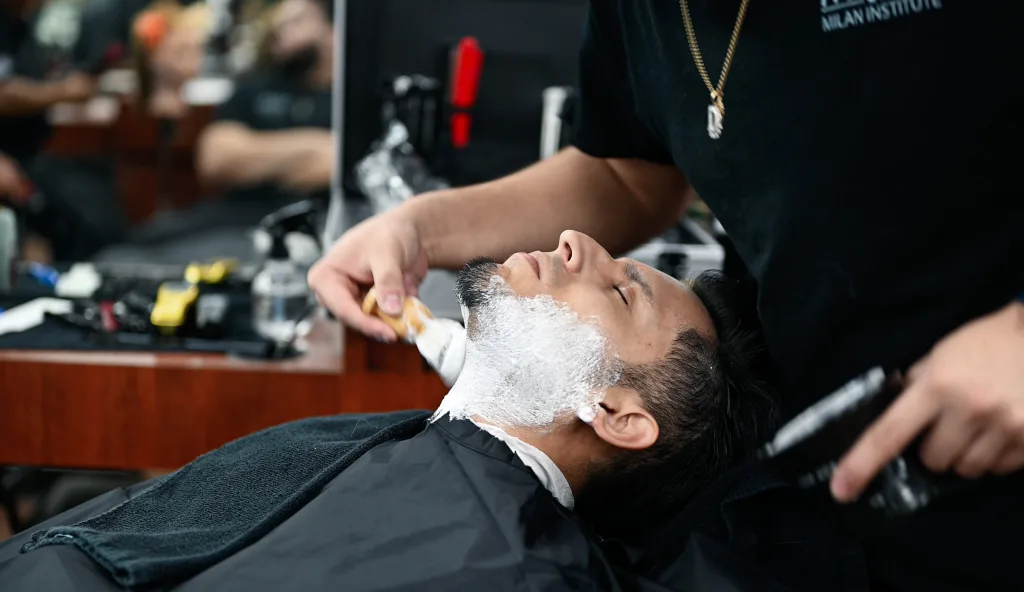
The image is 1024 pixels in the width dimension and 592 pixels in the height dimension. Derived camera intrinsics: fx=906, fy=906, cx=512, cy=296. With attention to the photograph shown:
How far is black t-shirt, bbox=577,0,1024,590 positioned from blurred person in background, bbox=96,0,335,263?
2.94 meters

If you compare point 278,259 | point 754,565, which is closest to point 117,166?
point 278,259

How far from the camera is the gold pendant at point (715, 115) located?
1196mm

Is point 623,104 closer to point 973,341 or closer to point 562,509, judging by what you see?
point 562,509

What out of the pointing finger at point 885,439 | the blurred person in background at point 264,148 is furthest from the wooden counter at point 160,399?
the blurred person in background at point 264,148

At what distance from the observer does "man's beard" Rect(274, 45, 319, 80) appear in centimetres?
403

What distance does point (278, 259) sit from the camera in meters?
2.30

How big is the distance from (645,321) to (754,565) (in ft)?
1.24

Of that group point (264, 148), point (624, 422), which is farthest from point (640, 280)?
point (264, 148)

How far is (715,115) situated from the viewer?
121 centimetres

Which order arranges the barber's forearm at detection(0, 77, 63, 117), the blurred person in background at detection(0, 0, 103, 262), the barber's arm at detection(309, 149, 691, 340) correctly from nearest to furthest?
1. the barber's arm at detection(309, 149, 691, 340)
2. the blurred person in background at detection(0, 0, 103, 262)
3. the barber's forearm at detection(0, 77, 63, 117)

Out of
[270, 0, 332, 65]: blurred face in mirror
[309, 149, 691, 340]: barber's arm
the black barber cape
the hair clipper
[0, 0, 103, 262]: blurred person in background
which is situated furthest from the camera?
[270, 0, 332, 65]: blurred face in mirror

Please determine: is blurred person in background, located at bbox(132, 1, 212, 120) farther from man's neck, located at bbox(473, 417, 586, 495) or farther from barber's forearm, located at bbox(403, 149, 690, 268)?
man's neck, located at bbox(473, 417, 586, 495)

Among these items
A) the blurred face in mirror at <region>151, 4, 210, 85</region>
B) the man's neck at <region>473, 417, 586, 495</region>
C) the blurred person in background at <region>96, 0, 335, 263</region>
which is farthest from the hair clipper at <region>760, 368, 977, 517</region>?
the blurred face in mirror at <region>151, 4, 210, 85</region>

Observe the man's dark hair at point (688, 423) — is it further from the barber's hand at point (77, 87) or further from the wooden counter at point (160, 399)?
the barber's hand at point (77, 87)
